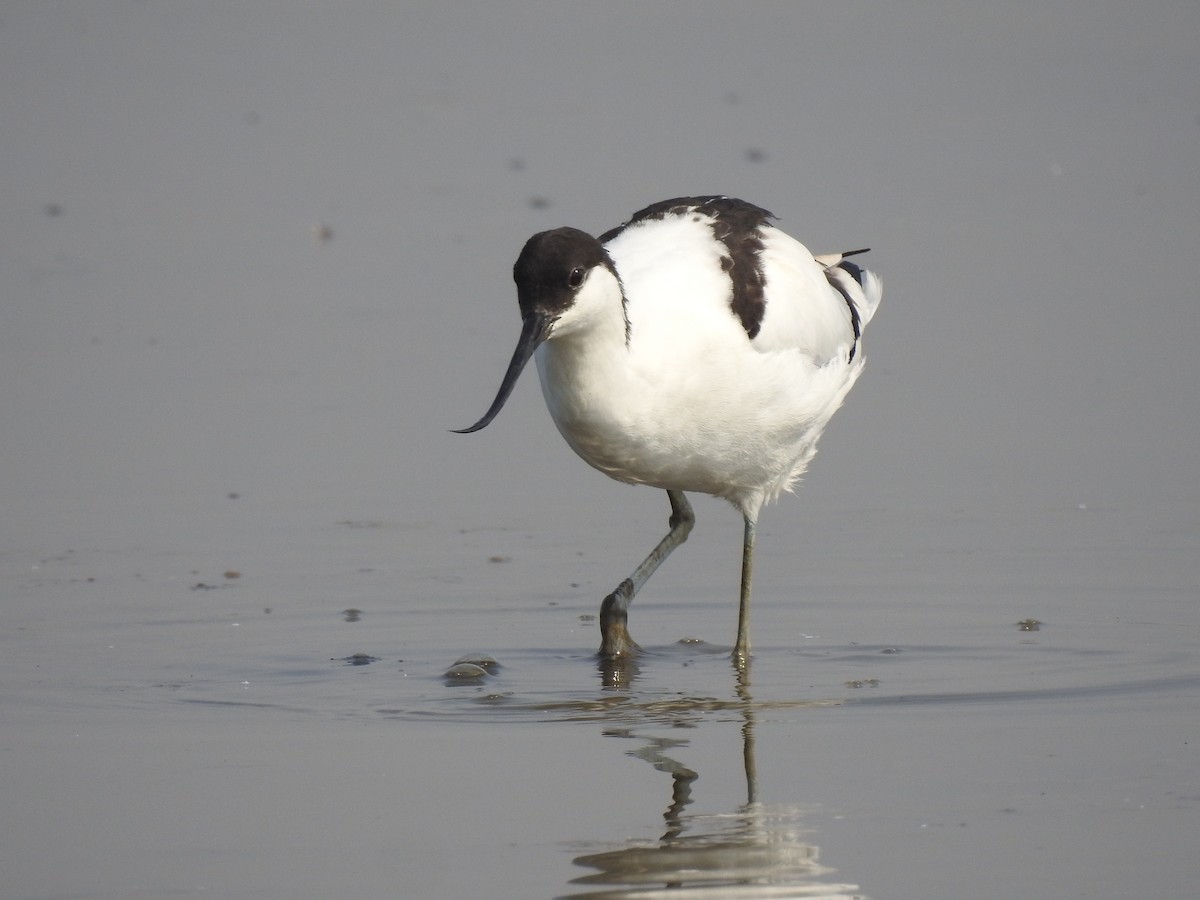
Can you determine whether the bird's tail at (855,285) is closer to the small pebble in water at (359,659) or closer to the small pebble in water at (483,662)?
the small pebble in water at (483,662)

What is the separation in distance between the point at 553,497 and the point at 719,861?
11.9 feet

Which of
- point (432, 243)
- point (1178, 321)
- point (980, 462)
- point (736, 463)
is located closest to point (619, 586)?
point (736, 463)

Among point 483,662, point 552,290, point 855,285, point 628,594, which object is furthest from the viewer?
point 855,285

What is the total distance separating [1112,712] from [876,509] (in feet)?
7.40

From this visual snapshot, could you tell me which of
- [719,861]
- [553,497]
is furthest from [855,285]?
[719,861]

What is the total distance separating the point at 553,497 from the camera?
814 centimetres

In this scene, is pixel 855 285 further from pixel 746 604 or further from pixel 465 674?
pixel 465 674

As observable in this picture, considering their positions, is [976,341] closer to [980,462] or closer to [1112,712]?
[980,462]

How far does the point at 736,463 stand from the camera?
6684mm

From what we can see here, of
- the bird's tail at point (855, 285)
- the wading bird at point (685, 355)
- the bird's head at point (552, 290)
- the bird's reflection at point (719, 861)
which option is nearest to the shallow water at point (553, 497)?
the bird's reflection at point (719, 861)

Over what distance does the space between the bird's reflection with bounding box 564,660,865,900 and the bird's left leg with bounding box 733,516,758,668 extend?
4.66ft

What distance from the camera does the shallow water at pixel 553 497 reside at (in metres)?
4.89

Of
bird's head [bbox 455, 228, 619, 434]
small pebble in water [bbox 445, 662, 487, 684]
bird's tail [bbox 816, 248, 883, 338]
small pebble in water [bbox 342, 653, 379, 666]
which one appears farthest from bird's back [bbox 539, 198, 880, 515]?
small pebble in water [bbox 342, 653, 379, 666]

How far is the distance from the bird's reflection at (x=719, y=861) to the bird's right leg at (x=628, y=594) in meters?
1.51
